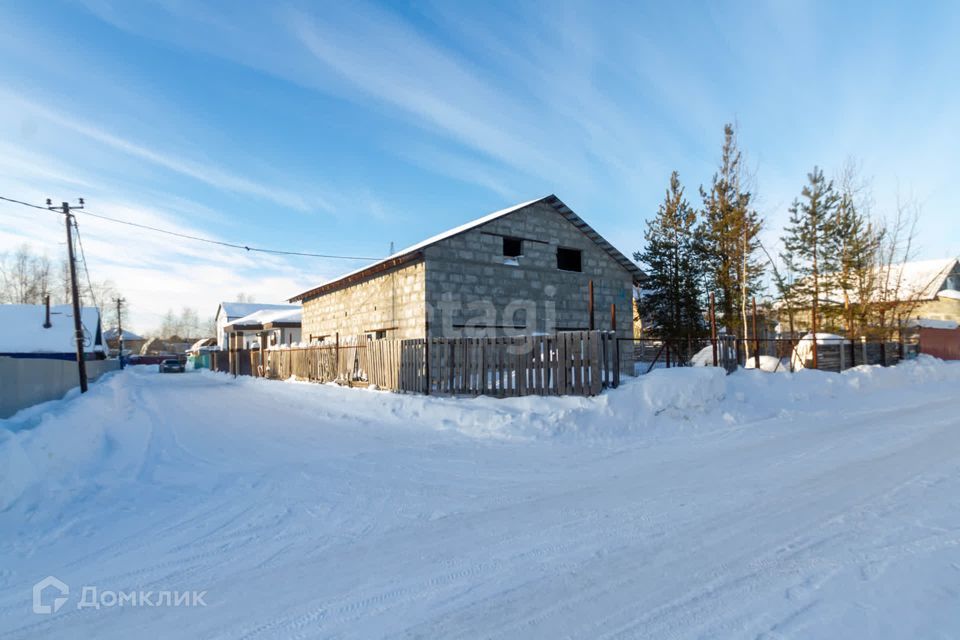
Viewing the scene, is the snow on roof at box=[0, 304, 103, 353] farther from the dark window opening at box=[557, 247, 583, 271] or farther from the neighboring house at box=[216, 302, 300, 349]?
the dark window opening at box=[557, 247, 583, 271]

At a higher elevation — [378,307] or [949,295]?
[949,295]

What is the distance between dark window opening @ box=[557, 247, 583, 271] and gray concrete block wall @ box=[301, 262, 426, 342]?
19.3 ft

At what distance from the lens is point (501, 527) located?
4449mm

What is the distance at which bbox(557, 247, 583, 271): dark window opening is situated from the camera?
1964 cm

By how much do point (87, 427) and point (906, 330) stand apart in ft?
100

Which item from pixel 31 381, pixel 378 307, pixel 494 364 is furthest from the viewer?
pixel 378 307

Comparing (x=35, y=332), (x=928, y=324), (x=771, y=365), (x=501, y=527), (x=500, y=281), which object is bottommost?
(x=501, y=527)

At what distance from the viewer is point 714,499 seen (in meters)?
5.06

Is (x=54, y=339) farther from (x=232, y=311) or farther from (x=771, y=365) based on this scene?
(x=771, y=365)

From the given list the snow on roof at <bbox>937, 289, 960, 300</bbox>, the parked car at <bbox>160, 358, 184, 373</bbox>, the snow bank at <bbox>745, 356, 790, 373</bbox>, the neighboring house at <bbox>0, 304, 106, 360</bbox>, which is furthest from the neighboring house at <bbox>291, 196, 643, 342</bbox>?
the snow on roof at <bbox>937, 289, 960, 300</bbox>

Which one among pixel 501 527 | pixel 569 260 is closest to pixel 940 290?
pixel 569 260

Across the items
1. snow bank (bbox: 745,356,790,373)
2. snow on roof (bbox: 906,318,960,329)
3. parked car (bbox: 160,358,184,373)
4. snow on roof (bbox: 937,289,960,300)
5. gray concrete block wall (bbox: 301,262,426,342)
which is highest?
snow on roof (bbox: 937,289,960,300)

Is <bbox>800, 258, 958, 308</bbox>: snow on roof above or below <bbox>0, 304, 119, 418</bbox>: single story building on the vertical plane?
above

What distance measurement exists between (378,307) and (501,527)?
15.6m
